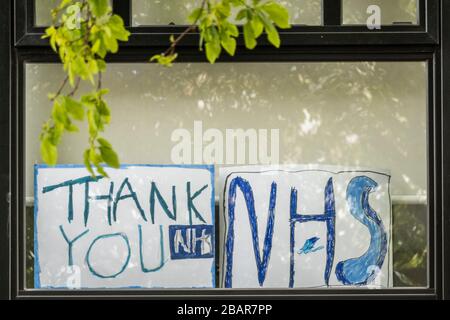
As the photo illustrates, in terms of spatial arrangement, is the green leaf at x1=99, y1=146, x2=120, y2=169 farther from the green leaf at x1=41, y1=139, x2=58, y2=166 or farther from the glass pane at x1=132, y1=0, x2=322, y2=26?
the glass pane at x1=132, y1=0, x2=322, y2=26

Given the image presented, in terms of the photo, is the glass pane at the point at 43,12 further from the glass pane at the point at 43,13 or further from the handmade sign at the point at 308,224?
the handmade sign at the point at 308,224

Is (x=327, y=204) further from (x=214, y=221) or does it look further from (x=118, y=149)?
(x=118, y=149)

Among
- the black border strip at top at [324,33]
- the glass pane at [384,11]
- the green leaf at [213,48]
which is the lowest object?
the green leaf at [213,48]

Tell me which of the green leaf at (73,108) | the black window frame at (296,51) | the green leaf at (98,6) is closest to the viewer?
the green leaf at (73,108)

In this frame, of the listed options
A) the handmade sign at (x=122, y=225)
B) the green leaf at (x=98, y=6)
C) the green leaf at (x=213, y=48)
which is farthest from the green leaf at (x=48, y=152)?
the handmade sign at (x=122, y=225)

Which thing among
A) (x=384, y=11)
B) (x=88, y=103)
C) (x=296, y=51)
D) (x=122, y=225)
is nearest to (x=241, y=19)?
(x=88, y=103)

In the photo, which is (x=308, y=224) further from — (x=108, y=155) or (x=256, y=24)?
(x=108, y=155)

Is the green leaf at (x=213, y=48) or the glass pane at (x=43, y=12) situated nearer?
the green leaf at (x=213, y=48)

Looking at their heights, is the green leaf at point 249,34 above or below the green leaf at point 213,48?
above

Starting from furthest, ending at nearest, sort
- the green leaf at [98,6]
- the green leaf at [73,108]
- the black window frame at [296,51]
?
the black window frame at [296,51] → the green leaf at [98,6] → the green leaf at [73,108]

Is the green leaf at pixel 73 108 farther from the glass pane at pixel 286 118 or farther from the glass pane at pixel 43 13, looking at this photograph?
the glass pane at pixel 43 13

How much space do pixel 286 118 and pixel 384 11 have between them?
2.99ft

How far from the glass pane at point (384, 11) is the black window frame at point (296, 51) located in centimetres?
5

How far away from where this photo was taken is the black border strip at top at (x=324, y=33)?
4191mm
